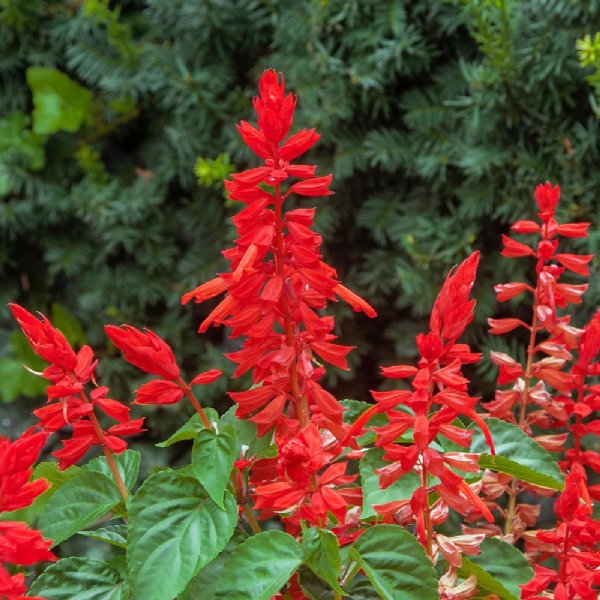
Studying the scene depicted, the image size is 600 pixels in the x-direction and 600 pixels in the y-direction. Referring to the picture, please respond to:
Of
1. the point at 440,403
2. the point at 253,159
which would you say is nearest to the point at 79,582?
the point at 440,403

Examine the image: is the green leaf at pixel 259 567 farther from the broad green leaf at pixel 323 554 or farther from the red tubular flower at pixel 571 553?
the red tubular flower at pixel 571 553

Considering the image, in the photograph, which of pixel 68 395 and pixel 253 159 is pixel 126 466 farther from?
pixel 253 159

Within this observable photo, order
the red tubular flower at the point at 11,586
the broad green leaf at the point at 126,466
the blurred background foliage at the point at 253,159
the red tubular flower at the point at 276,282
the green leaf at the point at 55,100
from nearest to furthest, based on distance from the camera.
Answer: the red tubular flower at the point at 11,586 < the red tubular flower at the point at 276,282 < the broad green leaf at the point at 126,466 < the blurred background foliage at the point at 253,159 < the green leaf at the point at 55,100

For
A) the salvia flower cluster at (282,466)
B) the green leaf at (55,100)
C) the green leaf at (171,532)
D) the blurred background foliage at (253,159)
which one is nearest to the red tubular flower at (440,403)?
the salvia flower cluster at (282,466)

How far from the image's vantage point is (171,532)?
57cm

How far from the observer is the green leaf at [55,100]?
185 centimetres

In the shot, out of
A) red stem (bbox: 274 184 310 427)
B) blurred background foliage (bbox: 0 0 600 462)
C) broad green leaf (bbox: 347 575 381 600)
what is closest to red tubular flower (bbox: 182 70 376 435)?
red stem (bbox: 274 184 310 427)

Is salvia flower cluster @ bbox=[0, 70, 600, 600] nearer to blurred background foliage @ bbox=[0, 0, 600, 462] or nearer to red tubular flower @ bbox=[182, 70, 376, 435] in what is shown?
red tubular flower @ bbox=[182, 70, 376, 435]

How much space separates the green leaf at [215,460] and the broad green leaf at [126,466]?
0.12 meters

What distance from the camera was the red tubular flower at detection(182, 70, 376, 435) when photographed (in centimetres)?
55

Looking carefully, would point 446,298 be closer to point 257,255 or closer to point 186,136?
point 257,255

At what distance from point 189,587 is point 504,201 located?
3.06 ft

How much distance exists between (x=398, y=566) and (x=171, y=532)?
140mm

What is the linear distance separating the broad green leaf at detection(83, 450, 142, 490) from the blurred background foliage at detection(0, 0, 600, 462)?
0.76 meters
